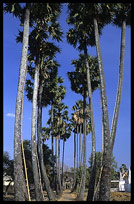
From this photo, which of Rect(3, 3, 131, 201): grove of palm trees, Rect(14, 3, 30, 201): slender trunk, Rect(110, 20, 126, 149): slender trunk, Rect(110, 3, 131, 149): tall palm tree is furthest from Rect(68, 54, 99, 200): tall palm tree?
Rect(14, 3, 30, 201): slender trunk

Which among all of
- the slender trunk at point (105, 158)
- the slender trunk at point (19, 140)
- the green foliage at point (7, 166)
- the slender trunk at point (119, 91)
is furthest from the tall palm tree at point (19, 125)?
the green foliage at point (7, 166)

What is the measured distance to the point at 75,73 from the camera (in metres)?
26.3

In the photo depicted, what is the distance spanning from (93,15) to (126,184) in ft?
90.5

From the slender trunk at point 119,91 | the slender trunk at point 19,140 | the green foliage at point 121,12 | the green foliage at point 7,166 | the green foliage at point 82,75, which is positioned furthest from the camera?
the green foliage at point 7,166

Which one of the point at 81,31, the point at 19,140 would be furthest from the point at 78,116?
the point at 19,140

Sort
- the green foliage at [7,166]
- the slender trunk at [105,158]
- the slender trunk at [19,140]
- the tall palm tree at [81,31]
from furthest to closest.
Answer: the green foliage at [7,166] < the tall palm tree at [81,31] < the slender trunk at [105,158] < the slender trunk at [19,140]

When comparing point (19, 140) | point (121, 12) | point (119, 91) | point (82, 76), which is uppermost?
point (121, 12)

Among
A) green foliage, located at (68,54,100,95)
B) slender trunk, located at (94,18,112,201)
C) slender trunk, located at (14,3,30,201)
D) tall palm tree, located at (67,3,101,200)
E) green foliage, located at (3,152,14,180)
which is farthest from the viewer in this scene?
green foliage, located at (3,152,14,180)

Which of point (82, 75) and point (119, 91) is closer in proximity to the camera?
point (119, 91)

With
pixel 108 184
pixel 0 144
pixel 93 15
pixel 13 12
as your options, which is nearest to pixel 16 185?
pixel 0 144

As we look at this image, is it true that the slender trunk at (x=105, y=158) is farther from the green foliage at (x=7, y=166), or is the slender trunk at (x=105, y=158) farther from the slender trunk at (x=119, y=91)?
the green foliage at (x=7, y=166)

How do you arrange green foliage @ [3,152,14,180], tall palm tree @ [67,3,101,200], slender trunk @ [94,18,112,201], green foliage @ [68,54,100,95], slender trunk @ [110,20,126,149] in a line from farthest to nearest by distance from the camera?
green foliage @ [3,152,14,180], green foliage @ [68,54,100,95], tall palm tree @ [67,3,101,200], slender trunk @ [110,20,126,149], slender trunk @ [94,18,112,201]

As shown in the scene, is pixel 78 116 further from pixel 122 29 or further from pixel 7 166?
pixel 122 29

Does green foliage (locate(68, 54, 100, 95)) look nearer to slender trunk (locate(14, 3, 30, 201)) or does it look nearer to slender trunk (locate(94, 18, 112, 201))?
slender trunk (locate(94, 18, 112, 201))
